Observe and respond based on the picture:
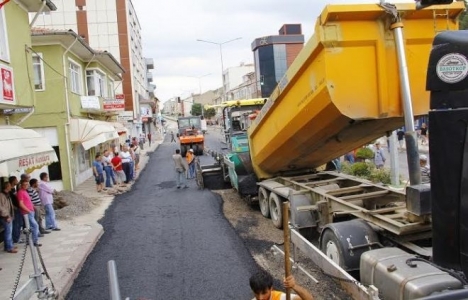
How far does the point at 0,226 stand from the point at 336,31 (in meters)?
7.93

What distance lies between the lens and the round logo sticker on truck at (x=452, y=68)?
3168 millimetres

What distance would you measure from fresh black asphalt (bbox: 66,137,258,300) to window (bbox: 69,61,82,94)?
7.44 meters

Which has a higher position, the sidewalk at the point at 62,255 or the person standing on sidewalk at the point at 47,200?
the person standing on sidewalk at the point at 47,200

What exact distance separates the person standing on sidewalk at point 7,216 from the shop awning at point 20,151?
576 mm

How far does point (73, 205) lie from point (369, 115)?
33.3 ft

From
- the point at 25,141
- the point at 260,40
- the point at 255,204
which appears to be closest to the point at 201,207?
the point at 255,204

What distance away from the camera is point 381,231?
5.48 m

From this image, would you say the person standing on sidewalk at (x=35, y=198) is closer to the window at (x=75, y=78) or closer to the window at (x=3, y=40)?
the window at (x=3, y=40)

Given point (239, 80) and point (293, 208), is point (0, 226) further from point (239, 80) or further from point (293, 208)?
point (239, 80)

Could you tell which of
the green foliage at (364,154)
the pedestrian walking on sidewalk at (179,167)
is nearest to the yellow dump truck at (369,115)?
the pedestrian walking on sidewalk at (179,167)

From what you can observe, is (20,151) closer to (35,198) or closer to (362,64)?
(35,198)

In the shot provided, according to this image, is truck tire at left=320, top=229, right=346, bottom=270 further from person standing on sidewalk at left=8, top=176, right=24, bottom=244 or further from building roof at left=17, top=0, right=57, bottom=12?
building roof at left=17, top=0, right=57, bottom=12

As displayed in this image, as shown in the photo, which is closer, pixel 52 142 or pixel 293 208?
pixel 293 208

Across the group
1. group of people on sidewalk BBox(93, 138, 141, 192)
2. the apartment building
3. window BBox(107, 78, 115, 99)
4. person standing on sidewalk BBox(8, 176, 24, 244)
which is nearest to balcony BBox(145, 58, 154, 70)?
the apartment building
